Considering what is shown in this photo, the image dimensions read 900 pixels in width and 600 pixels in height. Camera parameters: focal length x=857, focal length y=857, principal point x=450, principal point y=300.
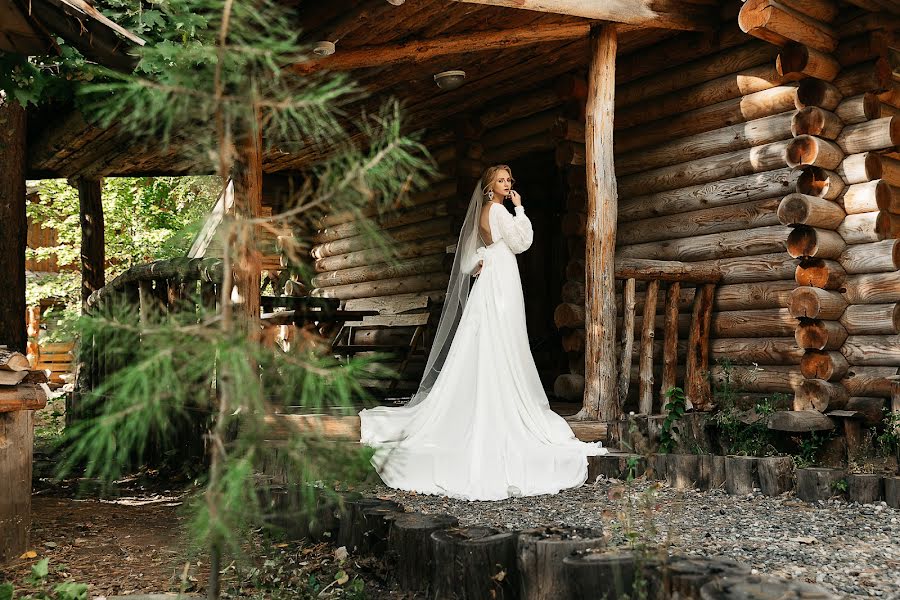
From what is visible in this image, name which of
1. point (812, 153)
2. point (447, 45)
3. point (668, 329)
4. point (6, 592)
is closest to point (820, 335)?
point (668, 329)

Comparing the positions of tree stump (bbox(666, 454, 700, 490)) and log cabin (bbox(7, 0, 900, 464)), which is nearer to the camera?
tree stump (bbox(666, 454, 700, 490))

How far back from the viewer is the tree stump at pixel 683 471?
596 cm

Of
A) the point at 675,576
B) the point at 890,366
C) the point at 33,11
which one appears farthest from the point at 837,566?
the point at 33,11

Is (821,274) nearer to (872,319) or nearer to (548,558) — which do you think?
(872,319)

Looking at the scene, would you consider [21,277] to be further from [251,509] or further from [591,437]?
[251,509]

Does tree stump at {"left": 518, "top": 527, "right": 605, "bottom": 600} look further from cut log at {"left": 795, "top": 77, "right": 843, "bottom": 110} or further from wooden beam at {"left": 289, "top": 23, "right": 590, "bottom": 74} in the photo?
cut log at {"left": 795, "top": 77, "right": 843, "bottom": 110}

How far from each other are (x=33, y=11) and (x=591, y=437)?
4.76m

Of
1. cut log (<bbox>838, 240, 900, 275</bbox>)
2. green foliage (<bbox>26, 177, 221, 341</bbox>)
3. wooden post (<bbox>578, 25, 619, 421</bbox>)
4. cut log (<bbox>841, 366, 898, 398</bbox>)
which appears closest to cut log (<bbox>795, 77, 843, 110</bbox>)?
cut log (<bbox>838, 240, 900, 275</bbox>)

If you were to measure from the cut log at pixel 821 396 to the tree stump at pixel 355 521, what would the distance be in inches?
160

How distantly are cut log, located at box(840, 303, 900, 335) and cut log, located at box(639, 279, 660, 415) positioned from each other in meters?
1.56

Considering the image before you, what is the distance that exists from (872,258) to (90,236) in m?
9.41

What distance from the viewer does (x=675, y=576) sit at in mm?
2928

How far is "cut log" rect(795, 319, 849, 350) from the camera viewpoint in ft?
23.0

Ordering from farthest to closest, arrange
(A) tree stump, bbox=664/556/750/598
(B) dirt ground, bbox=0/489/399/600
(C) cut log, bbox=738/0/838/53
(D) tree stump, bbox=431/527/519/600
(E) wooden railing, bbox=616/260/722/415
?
(E) wooden railing, bbox=616/260/722/415 → (C) cut log, bbox=738/0/838/53 → (B) dirt ground, bbox=0/489/399/600 → (D) tree stump, bbox=431/527/519/600 → (A) tree stump, bbox=664/556/750/598
